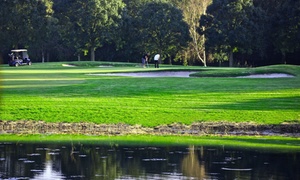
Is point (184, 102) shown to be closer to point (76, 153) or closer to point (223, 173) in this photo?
point (76, 153)

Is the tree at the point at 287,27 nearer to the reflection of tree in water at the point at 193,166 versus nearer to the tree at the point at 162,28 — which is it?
the tree at the point at 162,28

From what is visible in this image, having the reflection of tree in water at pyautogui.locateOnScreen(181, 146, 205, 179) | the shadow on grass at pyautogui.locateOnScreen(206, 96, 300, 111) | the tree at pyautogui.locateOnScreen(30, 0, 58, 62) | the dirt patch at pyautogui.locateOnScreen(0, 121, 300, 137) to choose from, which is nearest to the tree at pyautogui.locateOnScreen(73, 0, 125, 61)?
the tree at pyautogui.locateOnScreen(30, 0, 58, 62)

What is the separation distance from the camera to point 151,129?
26219mm

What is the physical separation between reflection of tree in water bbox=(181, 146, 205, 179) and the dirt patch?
212 inches

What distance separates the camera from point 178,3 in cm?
10956

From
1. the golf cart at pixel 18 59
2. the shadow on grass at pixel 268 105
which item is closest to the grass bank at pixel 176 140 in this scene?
the shadow on grass at pixel 268 105

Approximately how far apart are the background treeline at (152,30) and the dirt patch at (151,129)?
213 ft

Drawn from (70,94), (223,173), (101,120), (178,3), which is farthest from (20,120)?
(178,3)

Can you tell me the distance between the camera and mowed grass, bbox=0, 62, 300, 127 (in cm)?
2794

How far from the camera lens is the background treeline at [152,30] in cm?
9275

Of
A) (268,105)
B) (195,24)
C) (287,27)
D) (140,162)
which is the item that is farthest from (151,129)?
(195,24)

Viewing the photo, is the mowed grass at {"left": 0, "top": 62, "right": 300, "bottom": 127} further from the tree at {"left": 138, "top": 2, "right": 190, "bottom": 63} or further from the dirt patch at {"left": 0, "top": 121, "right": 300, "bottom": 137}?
the tree at {"left": 138, "top": 2, "right": 190, "bottom": 63}

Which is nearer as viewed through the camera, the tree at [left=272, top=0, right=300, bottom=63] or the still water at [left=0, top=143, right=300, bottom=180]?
the still water at [left=0, top=143, right=300, bottom=180]

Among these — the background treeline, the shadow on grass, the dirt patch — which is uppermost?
the background treeline
